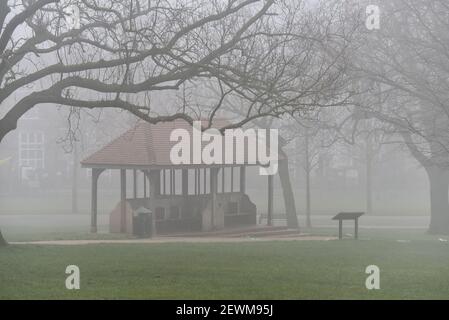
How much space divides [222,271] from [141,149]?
514 inches

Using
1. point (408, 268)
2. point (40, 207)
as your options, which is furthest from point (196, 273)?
point (40, 207)

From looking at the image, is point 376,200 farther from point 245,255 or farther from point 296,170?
point 245,255

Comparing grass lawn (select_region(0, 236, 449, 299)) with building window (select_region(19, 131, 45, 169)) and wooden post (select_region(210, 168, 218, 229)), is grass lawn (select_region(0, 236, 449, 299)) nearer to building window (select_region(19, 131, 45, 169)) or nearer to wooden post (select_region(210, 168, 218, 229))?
wooden post (select_region(210, 168, 218, 229))

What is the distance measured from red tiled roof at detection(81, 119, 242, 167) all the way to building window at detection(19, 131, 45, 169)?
38.1m

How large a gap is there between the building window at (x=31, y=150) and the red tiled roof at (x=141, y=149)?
3806 centimetres

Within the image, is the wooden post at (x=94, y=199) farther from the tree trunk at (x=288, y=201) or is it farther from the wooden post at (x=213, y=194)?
the tree trunk at (x=288, y=201)

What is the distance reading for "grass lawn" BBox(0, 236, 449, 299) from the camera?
37.7 feet

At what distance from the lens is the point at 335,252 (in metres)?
18.2

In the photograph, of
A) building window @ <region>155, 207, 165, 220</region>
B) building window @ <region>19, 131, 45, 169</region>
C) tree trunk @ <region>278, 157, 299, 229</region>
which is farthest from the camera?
building window @ <region>19, 131, 45, 169</region>

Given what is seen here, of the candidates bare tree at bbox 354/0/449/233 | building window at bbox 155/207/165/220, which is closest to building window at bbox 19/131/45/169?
building window at bbox 155/207/165/220

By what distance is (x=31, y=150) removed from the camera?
212 feet

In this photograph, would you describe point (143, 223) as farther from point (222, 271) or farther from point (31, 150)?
point (31, 150)

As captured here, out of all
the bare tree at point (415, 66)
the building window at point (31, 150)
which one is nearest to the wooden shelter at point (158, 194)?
the bare tree at point (415, 66)
